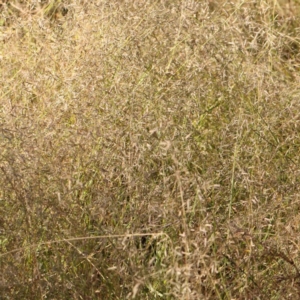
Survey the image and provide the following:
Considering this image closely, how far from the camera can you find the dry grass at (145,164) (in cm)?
193

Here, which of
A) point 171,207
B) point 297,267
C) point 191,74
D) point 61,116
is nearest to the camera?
point 171,207

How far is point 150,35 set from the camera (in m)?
2.78

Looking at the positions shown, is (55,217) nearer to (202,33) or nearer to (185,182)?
(185,182)

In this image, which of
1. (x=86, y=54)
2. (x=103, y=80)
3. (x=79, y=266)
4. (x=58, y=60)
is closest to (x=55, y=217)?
(x=79, y=266)

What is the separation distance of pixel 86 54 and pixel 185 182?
2.75 ft

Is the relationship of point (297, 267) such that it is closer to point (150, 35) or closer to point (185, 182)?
point (185, 182)

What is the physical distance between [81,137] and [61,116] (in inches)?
7.4

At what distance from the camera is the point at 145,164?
2150mm

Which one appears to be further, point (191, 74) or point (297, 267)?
point (191, 74)

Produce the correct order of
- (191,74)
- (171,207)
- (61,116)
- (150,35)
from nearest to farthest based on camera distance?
1. (171,207)
2. (61,116)
3. (191,74)
4. (150,35)

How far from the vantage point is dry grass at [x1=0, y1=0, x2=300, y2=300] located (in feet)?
6.33

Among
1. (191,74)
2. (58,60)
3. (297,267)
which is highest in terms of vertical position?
(58,60)

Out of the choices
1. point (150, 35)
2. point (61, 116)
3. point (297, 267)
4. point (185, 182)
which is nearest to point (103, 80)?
point (61, 116)

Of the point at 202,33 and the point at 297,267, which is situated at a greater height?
the point at 202,33
